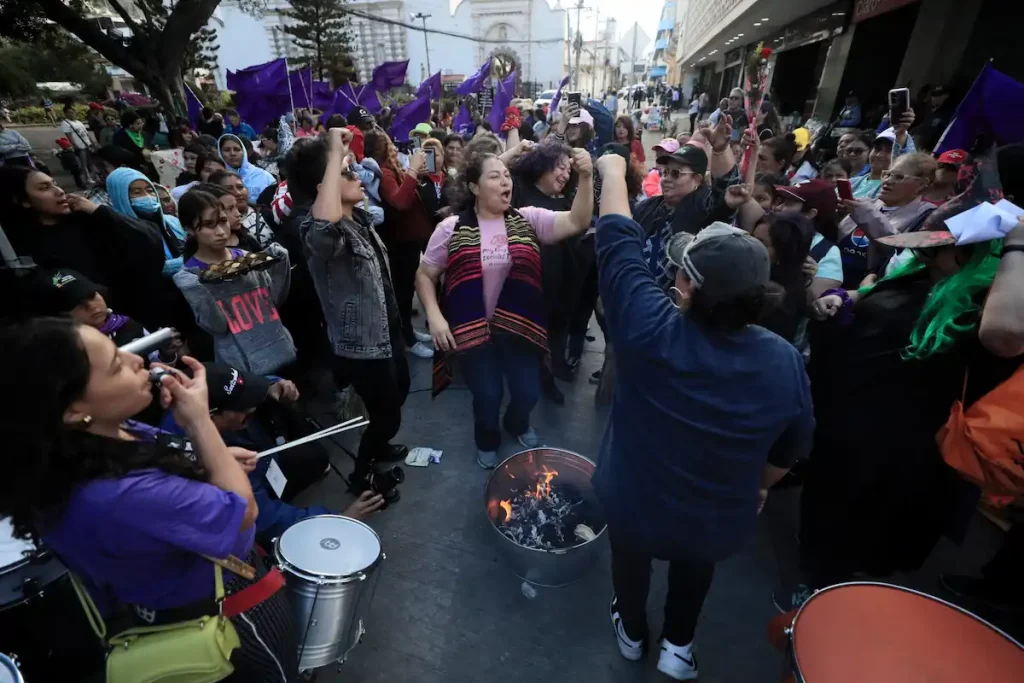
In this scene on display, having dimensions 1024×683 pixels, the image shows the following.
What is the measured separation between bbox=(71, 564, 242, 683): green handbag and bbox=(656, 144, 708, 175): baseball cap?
290cm

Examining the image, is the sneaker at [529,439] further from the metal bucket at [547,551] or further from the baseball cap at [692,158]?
the baseball cap at [692,158]

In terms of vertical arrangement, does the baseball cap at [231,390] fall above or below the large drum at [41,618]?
above

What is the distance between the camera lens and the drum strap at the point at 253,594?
1.53 meters

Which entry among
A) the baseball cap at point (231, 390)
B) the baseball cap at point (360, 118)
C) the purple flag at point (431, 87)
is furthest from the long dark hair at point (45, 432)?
the purple flag at point (431, 87)

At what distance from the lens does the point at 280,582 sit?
1640mm

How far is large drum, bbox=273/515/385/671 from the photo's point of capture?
181 cm

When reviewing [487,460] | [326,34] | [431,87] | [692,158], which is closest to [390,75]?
[431,87]

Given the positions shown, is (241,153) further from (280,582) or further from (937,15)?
(937,15)

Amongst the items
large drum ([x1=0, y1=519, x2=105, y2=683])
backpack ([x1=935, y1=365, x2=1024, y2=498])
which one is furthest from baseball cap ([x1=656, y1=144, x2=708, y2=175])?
large drum ([x1=0, y1=519, x2=105, y2=683])

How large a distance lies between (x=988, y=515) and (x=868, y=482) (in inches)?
64.6

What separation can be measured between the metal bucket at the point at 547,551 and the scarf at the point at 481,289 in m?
0.73

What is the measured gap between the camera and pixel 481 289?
9.51 feet

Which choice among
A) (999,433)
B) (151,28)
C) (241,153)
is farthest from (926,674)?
(151,28)

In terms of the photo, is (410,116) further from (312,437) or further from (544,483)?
(312,437)
